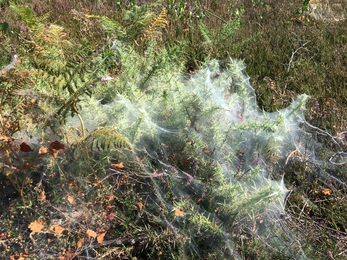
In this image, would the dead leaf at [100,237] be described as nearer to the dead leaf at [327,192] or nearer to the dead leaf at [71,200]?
the dead leaf at [71,200]

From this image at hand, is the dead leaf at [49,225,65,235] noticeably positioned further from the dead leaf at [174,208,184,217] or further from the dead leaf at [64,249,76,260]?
the dead leaf at [174,208,184,217]

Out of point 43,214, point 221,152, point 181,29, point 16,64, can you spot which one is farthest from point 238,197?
point 181,29

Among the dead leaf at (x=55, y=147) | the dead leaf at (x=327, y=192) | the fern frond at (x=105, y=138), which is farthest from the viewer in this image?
the dead leaf at (x=327, y=192)

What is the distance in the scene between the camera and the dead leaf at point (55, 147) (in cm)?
207

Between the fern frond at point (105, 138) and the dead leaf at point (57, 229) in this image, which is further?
the dead leaf at point (57, 229)

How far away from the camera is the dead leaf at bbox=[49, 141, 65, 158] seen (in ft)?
6.80

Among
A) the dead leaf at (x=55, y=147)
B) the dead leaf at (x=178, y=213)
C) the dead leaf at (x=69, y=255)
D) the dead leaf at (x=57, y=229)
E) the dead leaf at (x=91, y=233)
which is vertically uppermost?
the dead leaf at (x=55, y=147)

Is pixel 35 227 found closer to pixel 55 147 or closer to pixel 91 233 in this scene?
pixel 91 233

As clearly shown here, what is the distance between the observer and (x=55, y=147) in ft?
6.81

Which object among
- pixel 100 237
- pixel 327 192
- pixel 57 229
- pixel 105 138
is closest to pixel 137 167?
pixel 105 138

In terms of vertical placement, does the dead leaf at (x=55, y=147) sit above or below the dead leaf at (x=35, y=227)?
above

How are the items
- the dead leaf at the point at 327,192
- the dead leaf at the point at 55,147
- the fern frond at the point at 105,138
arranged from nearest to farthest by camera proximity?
the fern frond at the point at 105,138 < the dead leaf at the point at 55,147 < the dead leaf at the point at 327,192

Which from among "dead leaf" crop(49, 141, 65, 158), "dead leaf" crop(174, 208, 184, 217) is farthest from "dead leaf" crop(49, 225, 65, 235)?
"dead leaf" crop(174, 208, 184, 217)

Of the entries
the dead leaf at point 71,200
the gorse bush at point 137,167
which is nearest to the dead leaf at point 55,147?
the gorse bush at point 137,167
